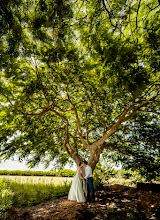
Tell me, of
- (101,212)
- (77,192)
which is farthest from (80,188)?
(101,212)

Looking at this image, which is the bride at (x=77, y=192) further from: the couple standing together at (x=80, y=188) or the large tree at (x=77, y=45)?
the large tree at (x=77, y=45)

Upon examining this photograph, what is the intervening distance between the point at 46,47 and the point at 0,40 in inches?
41.0

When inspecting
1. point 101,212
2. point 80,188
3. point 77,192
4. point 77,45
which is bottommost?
point 101,212

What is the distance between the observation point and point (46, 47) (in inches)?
Answer: 138

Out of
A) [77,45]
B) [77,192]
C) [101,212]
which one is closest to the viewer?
[77,45]

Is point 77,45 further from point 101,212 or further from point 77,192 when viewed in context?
point 77,192

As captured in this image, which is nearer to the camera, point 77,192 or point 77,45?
point 77,45

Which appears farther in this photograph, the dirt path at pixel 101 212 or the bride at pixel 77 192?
the bride at pixel 77 192

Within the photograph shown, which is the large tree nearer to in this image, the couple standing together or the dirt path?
the dirt path

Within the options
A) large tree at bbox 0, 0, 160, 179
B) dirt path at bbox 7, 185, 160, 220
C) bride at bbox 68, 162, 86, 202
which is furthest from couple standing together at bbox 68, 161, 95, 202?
large tree at bbox 0, 0, 160, 179

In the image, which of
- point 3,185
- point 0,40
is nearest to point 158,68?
point 0,40

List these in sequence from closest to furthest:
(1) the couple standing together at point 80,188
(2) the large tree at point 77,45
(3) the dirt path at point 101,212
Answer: (2) the large tree at point 77,45 < (3) the dirt path at point 101,212 < (1) the couple standing together at point 80,188

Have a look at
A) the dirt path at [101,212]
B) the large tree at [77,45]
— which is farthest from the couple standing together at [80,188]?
the large tree at [77,45]

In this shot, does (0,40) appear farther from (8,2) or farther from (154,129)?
(154,129)
